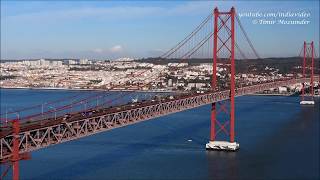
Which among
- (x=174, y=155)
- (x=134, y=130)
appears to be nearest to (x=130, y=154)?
(x=174, y=155)

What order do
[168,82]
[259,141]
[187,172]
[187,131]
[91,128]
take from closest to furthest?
[91,128], [187,172], [259,141], [187,131], [168,82]

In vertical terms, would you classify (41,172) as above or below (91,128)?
below

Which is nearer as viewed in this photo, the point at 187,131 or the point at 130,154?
the point at 130,154

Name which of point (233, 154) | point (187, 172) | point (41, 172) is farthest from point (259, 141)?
point (41, 172)

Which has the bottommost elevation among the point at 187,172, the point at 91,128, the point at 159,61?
the point at 187,172

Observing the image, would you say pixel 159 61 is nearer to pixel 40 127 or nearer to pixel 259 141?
pixel 259 141

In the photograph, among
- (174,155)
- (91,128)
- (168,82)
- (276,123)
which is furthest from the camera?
(168,82)

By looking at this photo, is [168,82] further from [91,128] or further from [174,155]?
[91,128]
